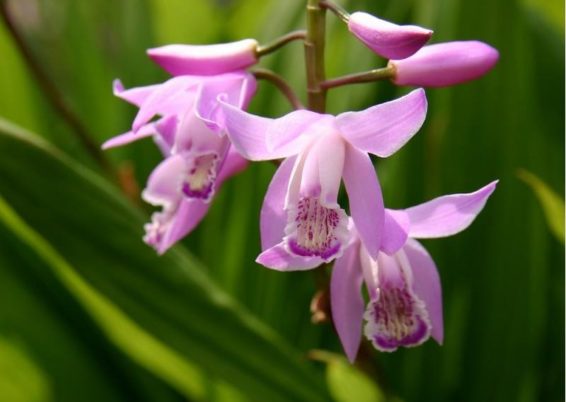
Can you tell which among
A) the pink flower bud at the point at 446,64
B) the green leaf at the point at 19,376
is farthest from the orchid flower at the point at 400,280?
the green leaf at the point at 19,376

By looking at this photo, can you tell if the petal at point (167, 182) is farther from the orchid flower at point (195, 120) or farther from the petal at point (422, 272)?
the petal at point (422, 272)

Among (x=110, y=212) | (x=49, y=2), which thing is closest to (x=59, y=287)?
(x=110, y=212)

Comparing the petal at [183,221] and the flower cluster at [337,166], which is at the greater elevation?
the flower cluster at [337,166]

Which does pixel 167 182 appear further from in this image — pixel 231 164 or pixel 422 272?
pixel 422 272

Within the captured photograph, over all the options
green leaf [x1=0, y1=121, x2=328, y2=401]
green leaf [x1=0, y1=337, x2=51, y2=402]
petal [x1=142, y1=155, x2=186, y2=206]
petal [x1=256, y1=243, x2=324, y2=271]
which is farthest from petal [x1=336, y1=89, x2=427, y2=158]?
green leaf [x1=0, y1=337, x2=51, y2=402]

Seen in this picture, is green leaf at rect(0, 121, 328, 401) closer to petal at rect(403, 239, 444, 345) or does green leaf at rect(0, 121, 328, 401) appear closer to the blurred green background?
the blurred green background
